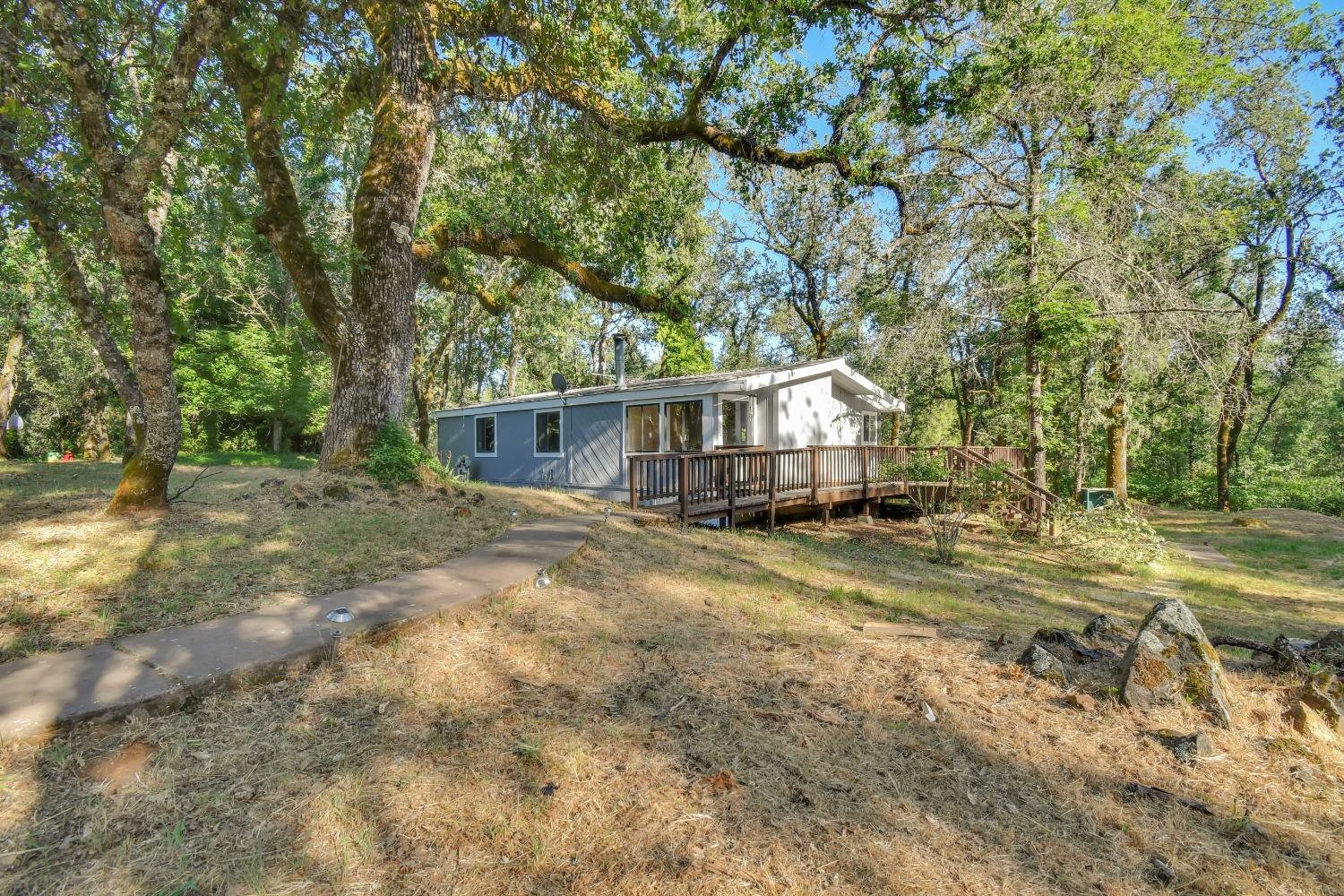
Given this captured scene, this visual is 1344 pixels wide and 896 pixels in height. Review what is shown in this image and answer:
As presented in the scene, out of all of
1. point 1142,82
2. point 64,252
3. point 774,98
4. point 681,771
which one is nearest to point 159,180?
point 64,252

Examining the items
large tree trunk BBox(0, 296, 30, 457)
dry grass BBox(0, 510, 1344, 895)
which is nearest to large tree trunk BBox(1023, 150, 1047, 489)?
dry grass BBox(0, 510, 1344, 895)

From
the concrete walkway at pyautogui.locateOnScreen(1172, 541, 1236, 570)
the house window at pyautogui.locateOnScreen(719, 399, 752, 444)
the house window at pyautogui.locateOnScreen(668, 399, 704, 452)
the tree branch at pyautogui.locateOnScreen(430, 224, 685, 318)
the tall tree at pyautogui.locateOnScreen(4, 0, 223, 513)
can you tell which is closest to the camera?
the tall tree at pyautogui.locateOnScreen(4, 0, 223, 513)

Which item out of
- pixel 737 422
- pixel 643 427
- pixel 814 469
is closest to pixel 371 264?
pixel 643 427

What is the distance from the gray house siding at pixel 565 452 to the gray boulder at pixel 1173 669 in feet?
33.1

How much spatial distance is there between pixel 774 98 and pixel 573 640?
686 cm

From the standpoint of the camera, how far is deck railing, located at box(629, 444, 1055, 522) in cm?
979

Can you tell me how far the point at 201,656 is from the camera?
2611 millimetres

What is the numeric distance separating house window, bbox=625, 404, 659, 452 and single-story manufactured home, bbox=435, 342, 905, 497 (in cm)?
2

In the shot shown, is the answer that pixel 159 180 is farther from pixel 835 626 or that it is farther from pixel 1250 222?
pixel 1250 222

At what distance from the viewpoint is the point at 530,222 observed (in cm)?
859

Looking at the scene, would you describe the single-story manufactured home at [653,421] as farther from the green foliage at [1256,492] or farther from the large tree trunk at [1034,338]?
the green foliage at [1256,492]

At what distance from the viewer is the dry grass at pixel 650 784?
69.3 inches

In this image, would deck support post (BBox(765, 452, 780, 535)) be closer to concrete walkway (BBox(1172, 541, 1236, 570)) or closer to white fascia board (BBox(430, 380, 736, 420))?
white fascia board (BBox(430, 380, 736, 420))

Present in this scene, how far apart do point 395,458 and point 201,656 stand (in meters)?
4.50
